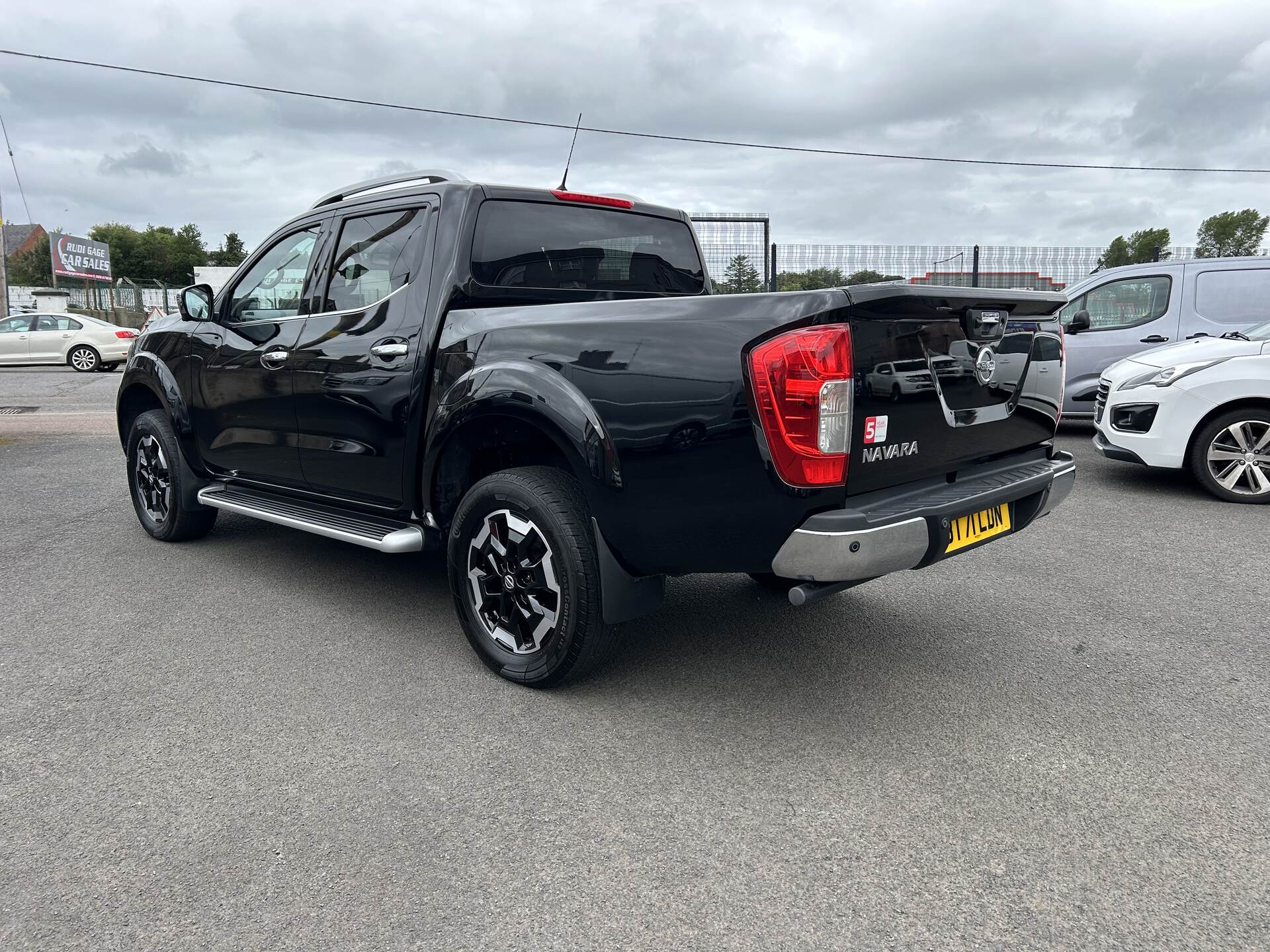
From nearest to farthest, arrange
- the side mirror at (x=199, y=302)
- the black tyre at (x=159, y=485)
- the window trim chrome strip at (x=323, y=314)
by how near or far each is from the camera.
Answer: the window trim chrome strip at (x=323, y=314) < the side mirror at (x=199, y=302) < the black tyre at (x=159, y=485)

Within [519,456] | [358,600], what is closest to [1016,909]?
[519,456]

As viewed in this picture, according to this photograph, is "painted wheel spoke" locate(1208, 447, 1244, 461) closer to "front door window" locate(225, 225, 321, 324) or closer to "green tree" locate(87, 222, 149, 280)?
"front door window" locate(225, 225, 321, 324)

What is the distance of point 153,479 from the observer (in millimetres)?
5762

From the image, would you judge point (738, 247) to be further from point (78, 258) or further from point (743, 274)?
point (78, 258)

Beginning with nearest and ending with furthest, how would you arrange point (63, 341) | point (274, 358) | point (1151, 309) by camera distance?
point (274, 358)
point (1151, 309)
point (63, 341)

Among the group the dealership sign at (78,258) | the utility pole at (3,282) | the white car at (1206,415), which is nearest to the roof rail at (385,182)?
the white car at (1206,415)

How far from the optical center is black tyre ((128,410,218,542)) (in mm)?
5473

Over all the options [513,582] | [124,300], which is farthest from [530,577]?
[124,300]

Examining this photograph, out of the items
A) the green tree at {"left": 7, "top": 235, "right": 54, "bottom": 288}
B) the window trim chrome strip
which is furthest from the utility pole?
the green tree at {"left": 7, "top": 235, "right": 54, "bottom": 288}

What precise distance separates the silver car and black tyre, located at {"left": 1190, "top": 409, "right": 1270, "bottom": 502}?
6.71 ft

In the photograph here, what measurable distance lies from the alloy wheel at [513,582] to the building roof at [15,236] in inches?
4501

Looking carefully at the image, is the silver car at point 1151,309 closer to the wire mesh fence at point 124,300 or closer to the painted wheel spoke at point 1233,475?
the painted wheel spoke at point 1233,475

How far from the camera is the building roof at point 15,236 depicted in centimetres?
9849

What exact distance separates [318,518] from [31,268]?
342 ft
